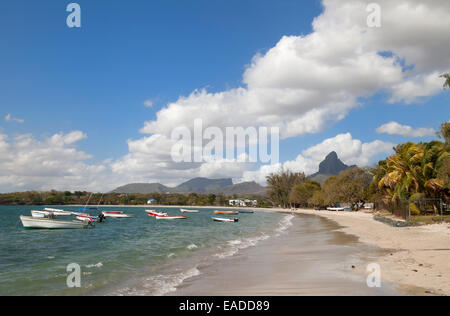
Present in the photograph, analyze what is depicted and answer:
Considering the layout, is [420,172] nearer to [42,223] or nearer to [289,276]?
[289,276]

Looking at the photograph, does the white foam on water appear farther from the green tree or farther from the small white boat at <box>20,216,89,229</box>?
the green tree

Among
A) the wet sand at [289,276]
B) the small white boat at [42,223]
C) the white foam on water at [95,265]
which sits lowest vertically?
the small white boat at [42,223]

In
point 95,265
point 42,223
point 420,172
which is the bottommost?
point 42,223

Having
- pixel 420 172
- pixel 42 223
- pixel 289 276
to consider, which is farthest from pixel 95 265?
pixel 420 172

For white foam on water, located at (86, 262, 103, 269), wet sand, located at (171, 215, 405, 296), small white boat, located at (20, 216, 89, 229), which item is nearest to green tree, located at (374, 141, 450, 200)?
wet sand, located at (171, 215, 405, 296)

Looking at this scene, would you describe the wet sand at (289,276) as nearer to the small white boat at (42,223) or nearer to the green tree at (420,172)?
the green tree at (420,172)

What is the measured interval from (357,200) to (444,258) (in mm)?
79115

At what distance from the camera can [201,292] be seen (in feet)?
34.2

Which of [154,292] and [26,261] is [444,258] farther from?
[26,261]

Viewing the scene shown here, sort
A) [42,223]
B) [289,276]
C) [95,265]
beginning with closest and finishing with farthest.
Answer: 1. [289,276]
2. [95,265]
3. [42,223]

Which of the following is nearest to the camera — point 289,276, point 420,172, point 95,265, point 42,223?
point 289,276

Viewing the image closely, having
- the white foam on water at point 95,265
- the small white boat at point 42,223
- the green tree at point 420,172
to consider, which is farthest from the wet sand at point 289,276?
the small white boat at point 42,223

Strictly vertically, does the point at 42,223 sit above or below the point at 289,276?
below
